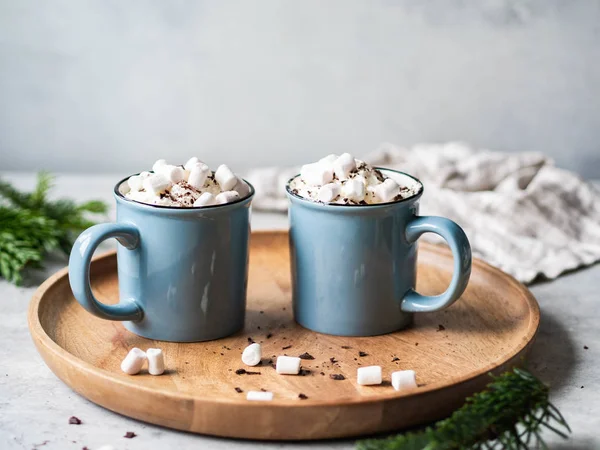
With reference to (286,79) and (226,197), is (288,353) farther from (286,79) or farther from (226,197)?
(286,79)

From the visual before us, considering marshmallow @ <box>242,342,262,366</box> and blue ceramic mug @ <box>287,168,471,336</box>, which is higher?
blue ceramic mug @ <box>287,168,471,336</box>

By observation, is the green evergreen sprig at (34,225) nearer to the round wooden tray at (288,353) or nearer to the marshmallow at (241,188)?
the round wooden tray at (288,353)

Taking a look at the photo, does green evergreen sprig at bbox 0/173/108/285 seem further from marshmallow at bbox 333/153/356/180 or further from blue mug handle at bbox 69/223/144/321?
marshmallow at bbox 333/153/356/180

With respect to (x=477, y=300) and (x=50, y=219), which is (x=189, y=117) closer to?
(x=50, y=219)

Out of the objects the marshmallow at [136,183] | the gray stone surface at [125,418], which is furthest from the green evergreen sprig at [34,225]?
the marshmallow at [136,183]

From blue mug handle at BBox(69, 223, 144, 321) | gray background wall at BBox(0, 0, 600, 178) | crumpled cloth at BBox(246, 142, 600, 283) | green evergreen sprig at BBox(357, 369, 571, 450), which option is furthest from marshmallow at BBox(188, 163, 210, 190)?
gray background wall at BBox(0, 0, 600, 178)

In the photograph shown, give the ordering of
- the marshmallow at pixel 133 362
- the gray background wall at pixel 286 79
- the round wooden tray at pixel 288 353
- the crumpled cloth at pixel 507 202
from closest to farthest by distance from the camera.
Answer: the round wooden tray at pixel 288 353 → the marshmallow at pixel 133 362 → the crumpled cloth at pixel 507 202 → the gray background wall at pixel 286 79

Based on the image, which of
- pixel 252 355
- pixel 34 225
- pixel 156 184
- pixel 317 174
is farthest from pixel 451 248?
pixel 34 225
